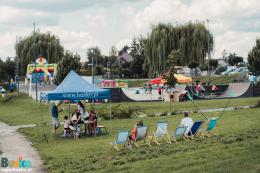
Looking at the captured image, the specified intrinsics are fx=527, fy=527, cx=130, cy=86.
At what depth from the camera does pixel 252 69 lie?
52.9 m

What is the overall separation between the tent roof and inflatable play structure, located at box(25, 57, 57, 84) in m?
39.8

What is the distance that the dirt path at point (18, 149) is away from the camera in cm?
1553

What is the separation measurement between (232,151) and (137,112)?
19619mm

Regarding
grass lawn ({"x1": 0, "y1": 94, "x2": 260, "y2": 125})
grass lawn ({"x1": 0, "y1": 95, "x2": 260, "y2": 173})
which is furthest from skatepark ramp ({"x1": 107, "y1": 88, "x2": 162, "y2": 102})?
grass lawn ({"x1": 0, "y1": 95, "x2": 260, "y2": 173})

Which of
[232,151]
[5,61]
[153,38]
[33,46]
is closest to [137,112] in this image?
[232,151]

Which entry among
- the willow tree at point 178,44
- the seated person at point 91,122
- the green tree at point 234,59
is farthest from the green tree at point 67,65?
the green tree at point 234,59

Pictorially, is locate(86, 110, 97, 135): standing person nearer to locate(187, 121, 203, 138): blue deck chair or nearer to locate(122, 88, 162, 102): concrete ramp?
locate(187, 121, 203, 138): blue deck chair

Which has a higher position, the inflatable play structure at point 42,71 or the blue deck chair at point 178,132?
the inflatable play structure at point 42,71

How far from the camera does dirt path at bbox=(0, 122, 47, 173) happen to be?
1553 centimetres

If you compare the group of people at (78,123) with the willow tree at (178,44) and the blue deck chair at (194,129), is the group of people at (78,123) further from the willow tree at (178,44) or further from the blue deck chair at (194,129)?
the willow tree at (178,44)

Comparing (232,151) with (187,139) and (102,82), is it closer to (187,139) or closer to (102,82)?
(187,139)

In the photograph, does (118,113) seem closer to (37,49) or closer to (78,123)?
(78,123)

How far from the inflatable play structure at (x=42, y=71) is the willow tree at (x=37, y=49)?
38.0 ft

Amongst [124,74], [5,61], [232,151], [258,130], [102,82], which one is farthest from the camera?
[124,74]
